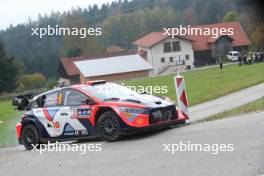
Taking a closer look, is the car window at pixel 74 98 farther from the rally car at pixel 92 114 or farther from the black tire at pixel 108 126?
the black tire at pixel 108 126

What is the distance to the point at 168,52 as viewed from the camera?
8256cm

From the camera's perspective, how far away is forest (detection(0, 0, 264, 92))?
77.7 metres

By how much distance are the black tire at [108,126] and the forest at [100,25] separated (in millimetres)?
52097

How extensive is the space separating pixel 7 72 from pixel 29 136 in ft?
170

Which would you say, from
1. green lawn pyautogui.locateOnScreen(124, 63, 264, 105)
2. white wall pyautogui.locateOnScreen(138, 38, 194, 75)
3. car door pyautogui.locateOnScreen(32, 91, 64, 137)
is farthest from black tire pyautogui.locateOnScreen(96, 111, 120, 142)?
white wall pyautogui.locateOnScreen(138, 38, 194, 75)

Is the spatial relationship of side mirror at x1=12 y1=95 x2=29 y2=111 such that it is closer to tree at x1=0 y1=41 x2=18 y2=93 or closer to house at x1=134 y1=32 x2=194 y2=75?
tree at x1=0 y1=41 x2=18 y2=93

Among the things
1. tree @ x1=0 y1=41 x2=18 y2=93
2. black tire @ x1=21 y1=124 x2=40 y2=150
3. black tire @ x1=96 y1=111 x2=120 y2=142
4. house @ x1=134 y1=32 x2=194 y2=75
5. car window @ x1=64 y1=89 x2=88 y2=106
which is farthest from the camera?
house @ x1=134 y1=32 x2=194 y2=75

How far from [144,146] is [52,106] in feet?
10.9

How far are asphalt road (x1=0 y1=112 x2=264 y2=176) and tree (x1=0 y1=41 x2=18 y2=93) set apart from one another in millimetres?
51464

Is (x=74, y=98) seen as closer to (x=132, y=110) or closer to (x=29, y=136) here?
(x=29, y=136)

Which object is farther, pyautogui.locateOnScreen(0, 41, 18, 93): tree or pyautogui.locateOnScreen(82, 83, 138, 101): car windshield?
pyautogui.locateOnScreen(0, 41, 18, 93): tree

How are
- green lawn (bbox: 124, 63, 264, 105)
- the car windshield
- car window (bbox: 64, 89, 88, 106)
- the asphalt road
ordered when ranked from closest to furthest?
the asphalt road → the car windshield → car window (bbox: 64, 89, 88, 106) → green lawn (bbox: 124, 63, 264, 105)

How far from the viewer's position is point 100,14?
11469 cm

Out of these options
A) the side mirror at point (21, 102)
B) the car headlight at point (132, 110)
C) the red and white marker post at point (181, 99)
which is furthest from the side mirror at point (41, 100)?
the red and white marker post at point (181, 99)
